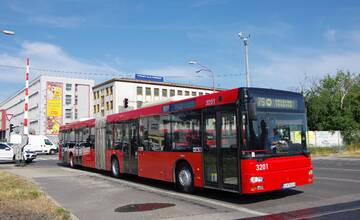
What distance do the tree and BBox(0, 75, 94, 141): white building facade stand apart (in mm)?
59425

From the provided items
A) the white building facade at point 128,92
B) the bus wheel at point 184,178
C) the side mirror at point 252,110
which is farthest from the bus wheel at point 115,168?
the white building facade at point 128,92

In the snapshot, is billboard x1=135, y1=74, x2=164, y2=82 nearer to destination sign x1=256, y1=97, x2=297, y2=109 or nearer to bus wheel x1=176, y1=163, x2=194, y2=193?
bus wheel x1=176, y1=163, x2=194, y2=193

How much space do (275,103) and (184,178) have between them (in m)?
3.72

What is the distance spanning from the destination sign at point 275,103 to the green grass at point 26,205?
17.3ft

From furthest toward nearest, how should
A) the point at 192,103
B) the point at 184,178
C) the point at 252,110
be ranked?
the point at 184,178 < the point at 192,103 < the point at 252,110

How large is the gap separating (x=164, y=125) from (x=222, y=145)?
333cm

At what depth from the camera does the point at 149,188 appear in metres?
13.9

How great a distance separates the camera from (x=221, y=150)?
34.6 ft

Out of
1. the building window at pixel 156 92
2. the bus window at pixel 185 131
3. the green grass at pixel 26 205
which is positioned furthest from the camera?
the building window at pixel 156 92

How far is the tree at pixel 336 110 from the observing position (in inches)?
1734

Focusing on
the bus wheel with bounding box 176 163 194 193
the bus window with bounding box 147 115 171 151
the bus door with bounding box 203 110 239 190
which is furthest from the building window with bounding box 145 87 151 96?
the bus door with bounding box 203 110 239 190

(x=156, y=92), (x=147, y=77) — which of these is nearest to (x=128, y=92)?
(x=156, y=92)

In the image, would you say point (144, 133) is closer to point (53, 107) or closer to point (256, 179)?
point (256, 179)

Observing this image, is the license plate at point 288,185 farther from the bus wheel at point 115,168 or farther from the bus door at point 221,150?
the bus wheel at point 115,168
